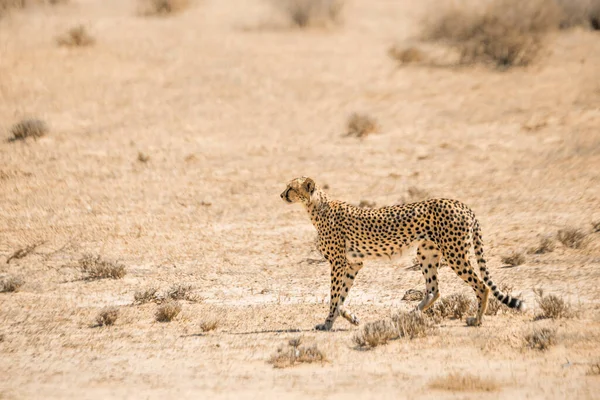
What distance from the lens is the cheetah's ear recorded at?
923 centimetres

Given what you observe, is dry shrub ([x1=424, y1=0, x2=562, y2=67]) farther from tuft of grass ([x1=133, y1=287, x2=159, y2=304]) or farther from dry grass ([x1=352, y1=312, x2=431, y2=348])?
dry grass ([x1=352, y1=312, x2=431, y2=348])

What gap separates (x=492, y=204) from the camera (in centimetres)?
1424

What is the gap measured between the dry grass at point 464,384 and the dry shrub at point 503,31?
1558 cm

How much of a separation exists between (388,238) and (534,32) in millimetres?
15011

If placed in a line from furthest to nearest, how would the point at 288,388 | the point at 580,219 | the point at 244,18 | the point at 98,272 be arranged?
the point at 244,18
the point at 580,219
the point at 98,272
the point at 288,388

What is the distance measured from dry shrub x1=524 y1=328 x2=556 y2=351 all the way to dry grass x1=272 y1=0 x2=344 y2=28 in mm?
19774

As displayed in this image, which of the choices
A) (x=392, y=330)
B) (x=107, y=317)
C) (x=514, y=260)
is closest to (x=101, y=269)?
(x=107, y=317)

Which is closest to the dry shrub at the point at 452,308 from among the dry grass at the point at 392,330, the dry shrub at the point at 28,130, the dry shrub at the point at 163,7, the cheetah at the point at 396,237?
the cheetah at the point at 396,237

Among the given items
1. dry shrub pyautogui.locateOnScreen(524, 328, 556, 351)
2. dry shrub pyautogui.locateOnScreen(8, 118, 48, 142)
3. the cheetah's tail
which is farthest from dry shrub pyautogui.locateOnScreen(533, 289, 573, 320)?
dry shrub pyautogui.locateOnScreen(8, 118, 48, 142)

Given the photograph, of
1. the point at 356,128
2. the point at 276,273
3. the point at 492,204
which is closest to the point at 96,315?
the point at 276,273

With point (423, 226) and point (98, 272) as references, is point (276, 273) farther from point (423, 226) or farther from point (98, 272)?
point (423, 226)

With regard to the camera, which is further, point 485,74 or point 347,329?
point 485,74

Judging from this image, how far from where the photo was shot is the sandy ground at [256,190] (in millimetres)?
7867

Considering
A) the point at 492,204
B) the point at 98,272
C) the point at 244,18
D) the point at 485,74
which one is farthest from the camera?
the point at 244,18
